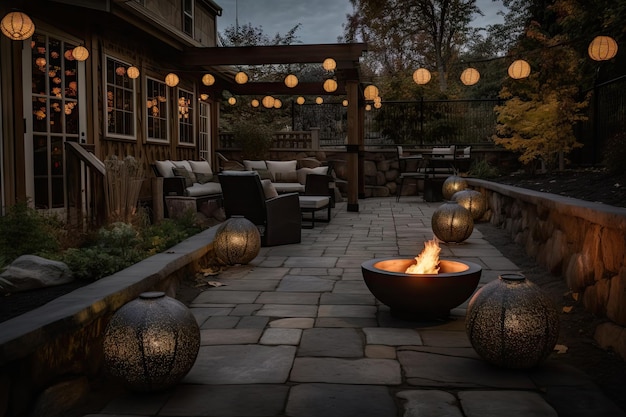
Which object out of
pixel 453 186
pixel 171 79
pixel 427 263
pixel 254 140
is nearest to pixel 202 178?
pixel 171 79

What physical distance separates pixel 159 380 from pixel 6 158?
550 cm

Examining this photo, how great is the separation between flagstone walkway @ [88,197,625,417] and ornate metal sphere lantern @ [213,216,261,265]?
1.83 ft

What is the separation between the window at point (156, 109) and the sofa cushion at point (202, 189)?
1413 millimetres

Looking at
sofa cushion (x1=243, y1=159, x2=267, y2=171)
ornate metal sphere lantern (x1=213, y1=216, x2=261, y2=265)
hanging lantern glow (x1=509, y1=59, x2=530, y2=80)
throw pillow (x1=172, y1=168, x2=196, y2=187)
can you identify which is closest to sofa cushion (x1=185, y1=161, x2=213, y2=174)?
throw pillow (x1=172, y1=168, x2=196, y2=187)

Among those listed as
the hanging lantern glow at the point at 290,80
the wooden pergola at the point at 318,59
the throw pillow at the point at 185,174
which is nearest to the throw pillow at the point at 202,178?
the throw pillow at the point at 185,174

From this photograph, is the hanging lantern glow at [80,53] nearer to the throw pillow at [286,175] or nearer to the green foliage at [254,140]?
the throw pillow at [286,175]

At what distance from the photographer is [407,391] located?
2.47 metres

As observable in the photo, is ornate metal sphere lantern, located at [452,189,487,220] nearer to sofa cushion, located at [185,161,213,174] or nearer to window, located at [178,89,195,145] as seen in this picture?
sofa cushion, located at [185,161,213,174]

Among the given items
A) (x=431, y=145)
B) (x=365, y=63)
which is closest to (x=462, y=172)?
(x=431, y=145)

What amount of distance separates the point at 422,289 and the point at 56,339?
201 cm

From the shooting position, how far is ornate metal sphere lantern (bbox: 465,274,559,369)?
8.79 feet

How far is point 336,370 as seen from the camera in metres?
2.73

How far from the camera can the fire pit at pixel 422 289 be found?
11.0 feet

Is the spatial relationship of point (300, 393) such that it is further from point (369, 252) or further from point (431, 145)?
point (431, 145)
